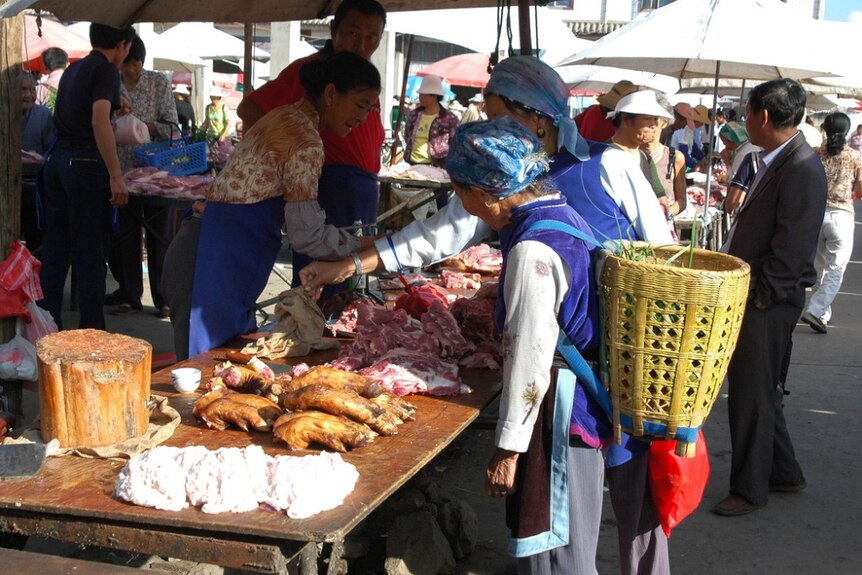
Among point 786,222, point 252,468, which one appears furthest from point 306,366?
point 786,222

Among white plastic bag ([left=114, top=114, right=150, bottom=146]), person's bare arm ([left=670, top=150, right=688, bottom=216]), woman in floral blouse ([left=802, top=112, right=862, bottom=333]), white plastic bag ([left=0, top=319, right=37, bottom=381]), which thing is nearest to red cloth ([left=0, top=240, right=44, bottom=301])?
white plastic bag ([left=0, top=319, right=37, bottom=381])

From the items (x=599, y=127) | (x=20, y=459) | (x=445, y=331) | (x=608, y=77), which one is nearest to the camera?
(x=20, y=459)

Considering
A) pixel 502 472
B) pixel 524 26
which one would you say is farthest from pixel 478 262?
pixel 502 472

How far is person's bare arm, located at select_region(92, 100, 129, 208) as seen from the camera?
6082 millimetres

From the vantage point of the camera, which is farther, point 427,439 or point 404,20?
point 404,20

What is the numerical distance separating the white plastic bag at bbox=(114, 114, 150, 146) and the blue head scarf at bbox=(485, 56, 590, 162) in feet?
14.6

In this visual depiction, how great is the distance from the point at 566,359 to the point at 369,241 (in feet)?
4.24

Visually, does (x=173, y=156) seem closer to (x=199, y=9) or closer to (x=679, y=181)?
A: (x=199, y=9)

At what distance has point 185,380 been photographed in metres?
3.23

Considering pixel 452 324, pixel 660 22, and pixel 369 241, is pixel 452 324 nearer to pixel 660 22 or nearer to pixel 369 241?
pixel 369 241

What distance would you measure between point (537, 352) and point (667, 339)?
0.37 meters

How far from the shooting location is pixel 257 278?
3.94 meters

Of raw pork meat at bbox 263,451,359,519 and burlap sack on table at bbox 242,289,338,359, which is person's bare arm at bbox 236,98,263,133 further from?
raw pork meat at bbox 263,451,359,519

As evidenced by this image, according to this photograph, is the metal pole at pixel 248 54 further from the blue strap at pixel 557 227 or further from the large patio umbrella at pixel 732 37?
the blue strap at pixel 557 227
